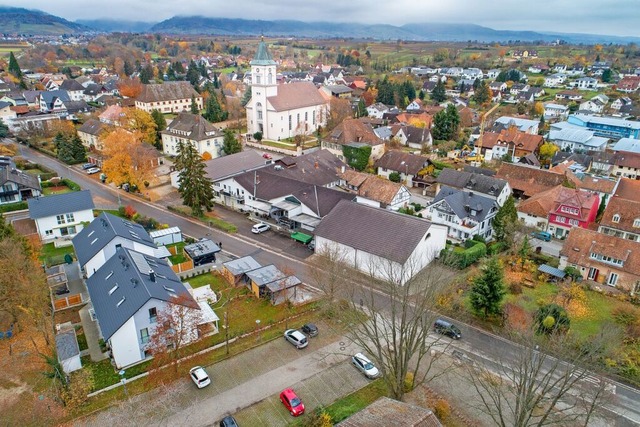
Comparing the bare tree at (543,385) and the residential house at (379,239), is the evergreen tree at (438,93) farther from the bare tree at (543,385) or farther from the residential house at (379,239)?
the bare tree at (543,385)

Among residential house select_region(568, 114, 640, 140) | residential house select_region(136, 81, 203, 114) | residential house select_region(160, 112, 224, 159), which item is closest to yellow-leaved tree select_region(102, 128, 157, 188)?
residential house select_region(160, 112, 224, 159)

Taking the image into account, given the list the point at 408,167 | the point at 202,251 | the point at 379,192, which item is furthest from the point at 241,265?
the point at 408,167

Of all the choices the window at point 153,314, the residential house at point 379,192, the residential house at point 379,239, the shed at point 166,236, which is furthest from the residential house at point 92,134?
the window at point 153,314

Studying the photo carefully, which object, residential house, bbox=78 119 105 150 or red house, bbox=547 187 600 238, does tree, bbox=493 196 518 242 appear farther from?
residential house, bbox=78 119 105 150

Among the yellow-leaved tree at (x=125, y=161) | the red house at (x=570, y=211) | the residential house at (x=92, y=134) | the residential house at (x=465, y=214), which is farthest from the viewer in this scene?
the residential house at (x=92, y=134)

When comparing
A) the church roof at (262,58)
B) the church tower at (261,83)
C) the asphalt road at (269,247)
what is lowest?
the asphalt road at (269,247)

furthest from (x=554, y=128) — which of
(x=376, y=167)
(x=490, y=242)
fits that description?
(x=490, y=242)

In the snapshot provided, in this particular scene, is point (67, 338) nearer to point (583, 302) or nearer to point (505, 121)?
point (583, 302)
